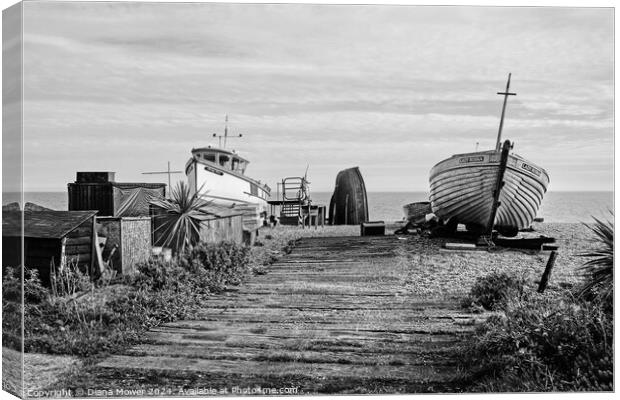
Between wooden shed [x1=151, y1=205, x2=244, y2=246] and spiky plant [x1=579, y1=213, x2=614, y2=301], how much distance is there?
25.4 ft

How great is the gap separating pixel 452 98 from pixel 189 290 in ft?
15.8

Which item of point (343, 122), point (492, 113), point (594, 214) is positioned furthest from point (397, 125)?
point (594, 214)

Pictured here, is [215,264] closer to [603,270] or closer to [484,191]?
[603,270]

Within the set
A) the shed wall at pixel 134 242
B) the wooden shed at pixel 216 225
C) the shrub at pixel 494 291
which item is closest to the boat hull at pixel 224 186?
the wooden shed at pixel 216 225

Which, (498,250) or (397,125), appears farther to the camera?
(498,250)

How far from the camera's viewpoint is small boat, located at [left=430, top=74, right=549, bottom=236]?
13.0 metres

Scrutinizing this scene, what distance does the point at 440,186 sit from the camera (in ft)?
51.6

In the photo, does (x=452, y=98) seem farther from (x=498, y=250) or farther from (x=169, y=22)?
(x=498, y=250)

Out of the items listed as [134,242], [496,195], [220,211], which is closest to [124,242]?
[134,242]

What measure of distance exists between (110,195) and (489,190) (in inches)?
355

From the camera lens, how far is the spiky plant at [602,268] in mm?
6354

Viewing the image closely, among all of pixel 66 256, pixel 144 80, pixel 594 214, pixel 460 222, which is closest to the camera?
pixel 594 214

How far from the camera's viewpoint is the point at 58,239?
846 centimetres

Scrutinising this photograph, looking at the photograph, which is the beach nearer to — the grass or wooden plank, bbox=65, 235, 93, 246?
the grass
